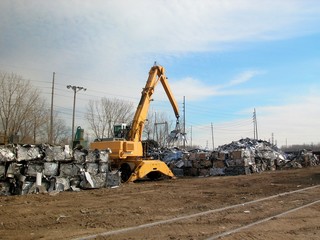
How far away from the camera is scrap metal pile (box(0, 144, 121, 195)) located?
14.4m

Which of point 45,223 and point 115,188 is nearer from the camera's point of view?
point 45,223

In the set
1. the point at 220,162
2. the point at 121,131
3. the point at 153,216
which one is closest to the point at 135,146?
the point at 121,131

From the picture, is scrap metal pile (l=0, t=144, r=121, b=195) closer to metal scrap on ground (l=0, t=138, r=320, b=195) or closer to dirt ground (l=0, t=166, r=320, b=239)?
metal scrap on ground (l=0, t=138, r=320, b=195)

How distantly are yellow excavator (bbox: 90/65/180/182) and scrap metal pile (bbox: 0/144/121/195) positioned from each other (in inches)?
88.8

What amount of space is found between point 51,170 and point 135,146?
627 cm

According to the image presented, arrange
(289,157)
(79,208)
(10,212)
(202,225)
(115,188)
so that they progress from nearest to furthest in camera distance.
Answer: (202,225), (10,212), (79,208), (115,188), (289,157)

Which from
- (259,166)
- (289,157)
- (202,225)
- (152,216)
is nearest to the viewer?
(202,225)

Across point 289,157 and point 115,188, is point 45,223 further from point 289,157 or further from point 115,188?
point 289,157

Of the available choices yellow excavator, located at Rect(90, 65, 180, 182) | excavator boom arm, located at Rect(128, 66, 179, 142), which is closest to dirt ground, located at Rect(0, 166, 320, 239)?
yellow excavator, located at Rect(90, 65, 180, 182)

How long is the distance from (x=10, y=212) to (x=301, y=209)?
828cm

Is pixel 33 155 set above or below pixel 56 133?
below

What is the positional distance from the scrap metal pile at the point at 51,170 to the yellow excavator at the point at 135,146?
2.26 m

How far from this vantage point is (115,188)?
17.3 meters

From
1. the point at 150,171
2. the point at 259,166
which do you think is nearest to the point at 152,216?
the point at 150,171
